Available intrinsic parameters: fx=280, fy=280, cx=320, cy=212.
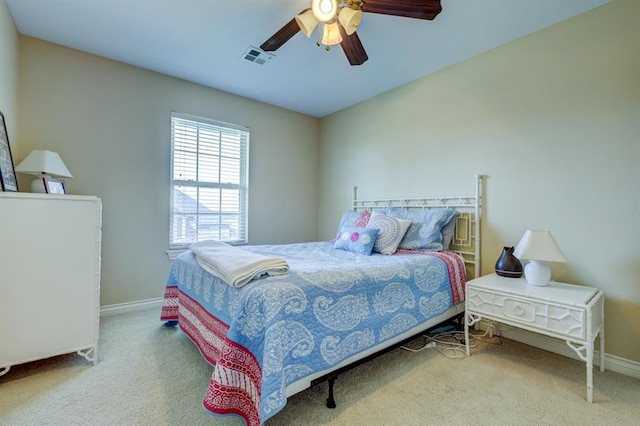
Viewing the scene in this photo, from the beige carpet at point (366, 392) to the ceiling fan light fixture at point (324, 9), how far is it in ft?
→ 7.36

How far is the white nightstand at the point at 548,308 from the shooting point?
1652mm

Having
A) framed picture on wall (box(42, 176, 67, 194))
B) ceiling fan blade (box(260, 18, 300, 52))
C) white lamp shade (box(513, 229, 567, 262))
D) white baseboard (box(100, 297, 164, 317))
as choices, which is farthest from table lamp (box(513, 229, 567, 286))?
framed picture on wall (box(42, 176, 67, 194))

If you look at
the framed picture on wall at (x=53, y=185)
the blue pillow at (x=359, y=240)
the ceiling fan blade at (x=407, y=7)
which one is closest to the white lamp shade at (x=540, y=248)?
the blue pillow at (x=359, y=240)

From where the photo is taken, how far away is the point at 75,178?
2713 mm

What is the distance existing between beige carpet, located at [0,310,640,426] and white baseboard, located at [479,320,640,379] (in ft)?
0.24

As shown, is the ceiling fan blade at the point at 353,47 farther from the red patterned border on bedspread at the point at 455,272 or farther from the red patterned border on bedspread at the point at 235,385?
the red patterned border on bedspread at the point at 235,385

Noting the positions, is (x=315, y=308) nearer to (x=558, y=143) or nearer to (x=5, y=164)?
(x=558, y=143)

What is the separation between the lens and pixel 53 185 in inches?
92.8

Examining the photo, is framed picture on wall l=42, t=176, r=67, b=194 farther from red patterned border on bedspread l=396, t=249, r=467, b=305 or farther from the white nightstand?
the white nightstand

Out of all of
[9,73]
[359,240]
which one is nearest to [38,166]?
[9,73]

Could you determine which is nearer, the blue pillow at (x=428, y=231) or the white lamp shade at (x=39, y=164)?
the white lamp shade at (x=39, y=164)

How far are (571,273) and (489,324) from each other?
2.50 ft

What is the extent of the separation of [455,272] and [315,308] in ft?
4.97

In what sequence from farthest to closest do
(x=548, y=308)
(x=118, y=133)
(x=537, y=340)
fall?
(x=118, y=133), (x=537, y=340), (x=548, y=308)
